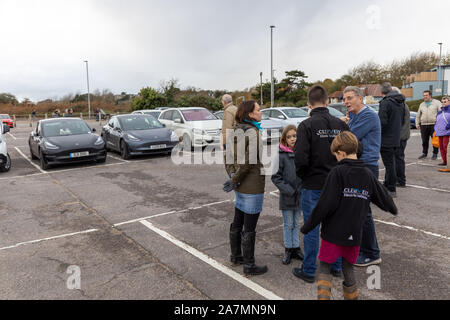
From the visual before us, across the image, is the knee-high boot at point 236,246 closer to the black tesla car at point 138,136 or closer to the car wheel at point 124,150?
the black tesla car at point 138,136

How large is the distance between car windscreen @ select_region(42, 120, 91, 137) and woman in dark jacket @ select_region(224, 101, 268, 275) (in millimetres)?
9379

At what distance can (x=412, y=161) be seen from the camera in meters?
10.5

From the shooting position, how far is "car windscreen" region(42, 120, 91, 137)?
1145 centimetres

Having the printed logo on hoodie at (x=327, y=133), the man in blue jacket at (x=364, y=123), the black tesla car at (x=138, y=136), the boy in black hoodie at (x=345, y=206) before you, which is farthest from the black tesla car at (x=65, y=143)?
the boy in black hoodie at (x=345, y=206)

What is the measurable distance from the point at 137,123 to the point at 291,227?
1022 cm

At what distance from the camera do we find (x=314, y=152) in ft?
11.3

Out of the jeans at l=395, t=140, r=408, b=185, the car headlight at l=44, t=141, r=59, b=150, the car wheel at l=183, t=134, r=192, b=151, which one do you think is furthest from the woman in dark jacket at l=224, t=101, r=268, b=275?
the car wheel at l=183, t=134, r=192, b=151

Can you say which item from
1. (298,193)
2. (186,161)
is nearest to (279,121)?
(186,161)

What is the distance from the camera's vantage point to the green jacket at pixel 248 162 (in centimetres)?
354

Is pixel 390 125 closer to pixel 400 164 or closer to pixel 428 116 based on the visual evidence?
pixel 400 164

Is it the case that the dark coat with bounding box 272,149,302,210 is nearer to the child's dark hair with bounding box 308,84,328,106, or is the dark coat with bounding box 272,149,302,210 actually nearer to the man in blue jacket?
the child's dark hair with bounding box 308,84,328,106

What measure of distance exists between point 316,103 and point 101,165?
920cm

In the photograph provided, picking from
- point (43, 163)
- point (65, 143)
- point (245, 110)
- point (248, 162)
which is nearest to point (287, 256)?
point (248, 162)
